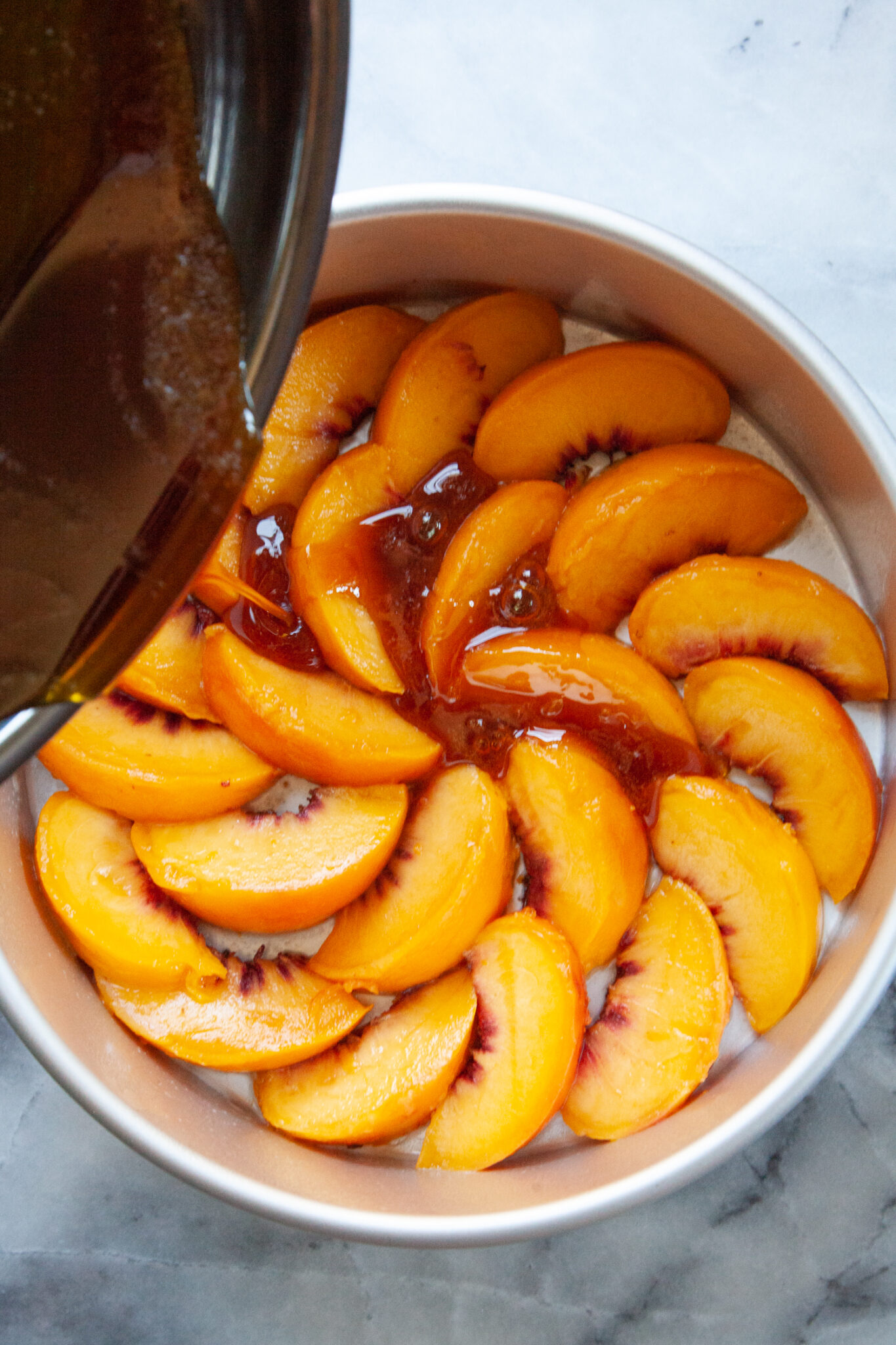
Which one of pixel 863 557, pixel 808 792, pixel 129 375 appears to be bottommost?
pixel 808 792

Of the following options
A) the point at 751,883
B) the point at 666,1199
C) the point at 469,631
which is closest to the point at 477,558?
the point at 469,631

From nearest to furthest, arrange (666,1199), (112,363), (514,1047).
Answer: (112,363), (514,1047), (666,1199)

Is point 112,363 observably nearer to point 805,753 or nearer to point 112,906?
point 112,906

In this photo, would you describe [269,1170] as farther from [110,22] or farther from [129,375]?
[110,22]

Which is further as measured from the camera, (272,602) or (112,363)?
(272,602)

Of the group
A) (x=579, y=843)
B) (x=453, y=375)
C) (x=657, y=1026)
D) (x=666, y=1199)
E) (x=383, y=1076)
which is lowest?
(x=666, y=1199)

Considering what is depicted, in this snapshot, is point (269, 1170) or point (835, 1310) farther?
point (835, 1310)

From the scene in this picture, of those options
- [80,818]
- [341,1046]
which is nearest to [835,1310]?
[341,1046]
